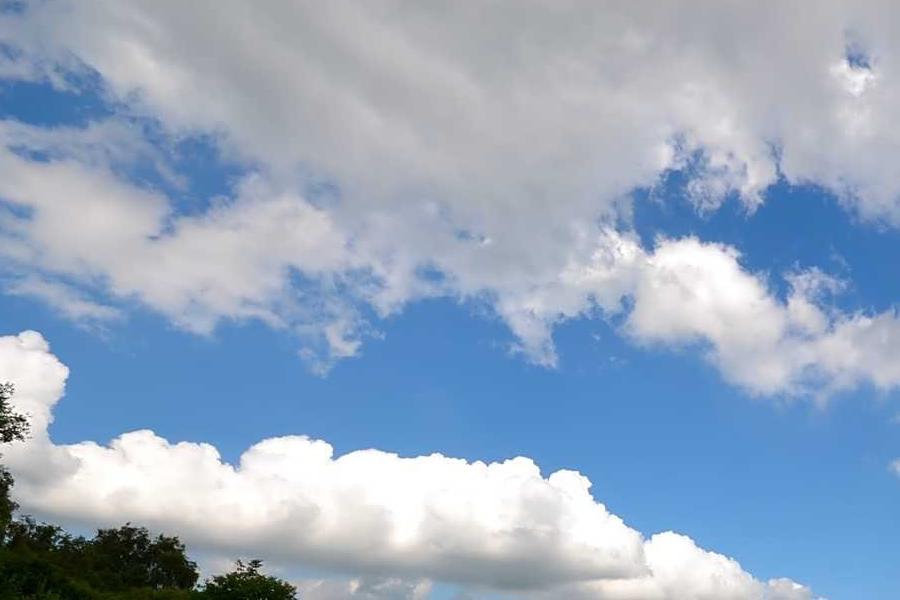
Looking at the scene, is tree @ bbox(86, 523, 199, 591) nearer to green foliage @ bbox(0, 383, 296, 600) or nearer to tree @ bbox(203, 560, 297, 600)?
green foliage @ bbox(0, 383, 296, 600)

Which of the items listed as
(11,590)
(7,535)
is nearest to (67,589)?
(11,590)

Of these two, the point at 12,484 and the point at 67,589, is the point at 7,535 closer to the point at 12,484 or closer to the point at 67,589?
the point at 12,484

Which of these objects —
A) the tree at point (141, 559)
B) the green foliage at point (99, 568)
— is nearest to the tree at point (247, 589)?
the green foliage at point (99, 568)

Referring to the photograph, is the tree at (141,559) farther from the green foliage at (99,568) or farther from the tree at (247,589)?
the tree at (247,589)

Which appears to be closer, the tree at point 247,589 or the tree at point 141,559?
the tree at point 247,589

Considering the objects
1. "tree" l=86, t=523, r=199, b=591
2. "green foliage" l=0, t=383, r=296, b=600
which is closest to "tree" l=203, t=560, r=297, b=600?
"green foliage" l=0, t=383, r=296, b=600

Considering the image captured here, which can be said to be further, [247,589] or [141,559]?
[141,559]

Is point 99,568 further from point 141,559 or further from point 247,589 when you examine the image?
point 247,589

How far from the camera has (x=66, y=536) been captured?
110m

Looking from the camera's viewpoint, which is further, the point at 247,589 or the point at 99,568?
the point at 99,568

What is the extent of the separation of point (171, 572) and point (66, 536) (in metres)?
16.3

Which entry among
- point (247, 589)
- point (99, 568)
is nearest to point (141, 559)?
point (99, 568)

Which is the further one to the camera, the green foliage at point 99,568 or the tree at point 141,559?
the tree at point 141,559

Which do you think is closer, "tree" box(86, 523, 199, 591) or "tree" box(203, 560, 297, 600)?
"tree" box(203, 560, 297, 600)
